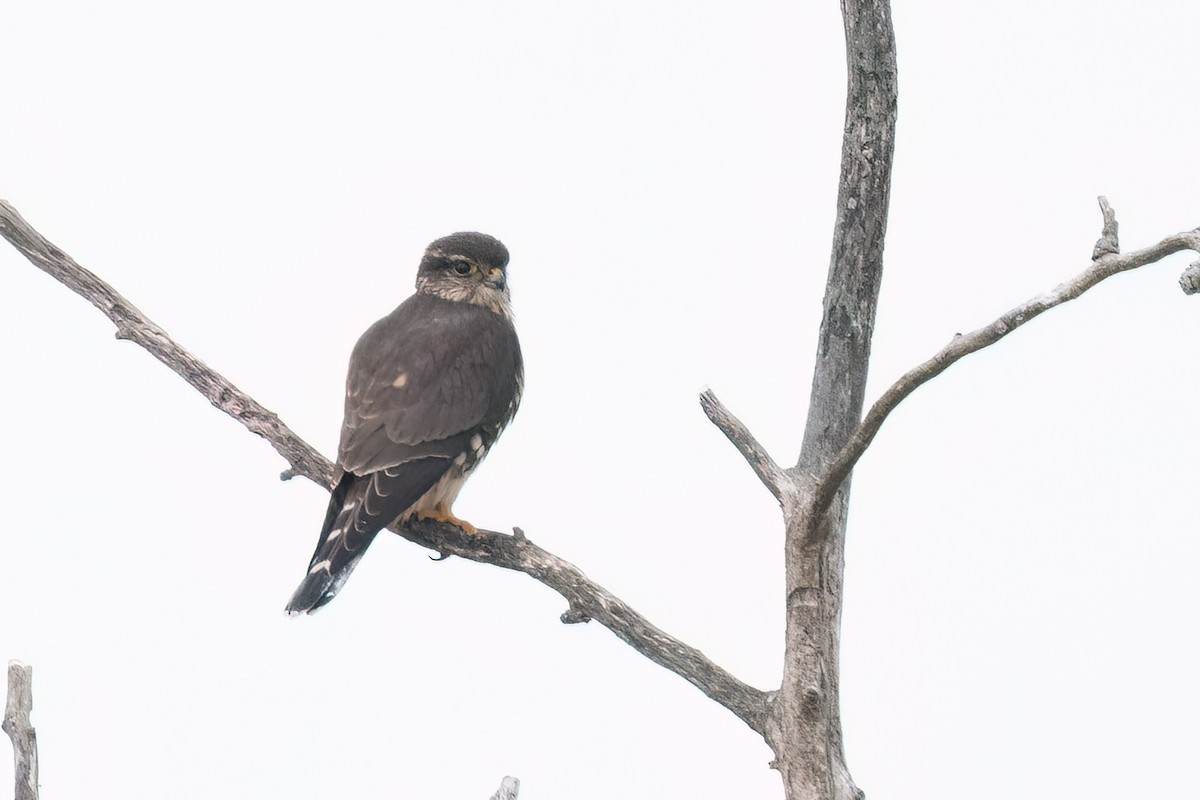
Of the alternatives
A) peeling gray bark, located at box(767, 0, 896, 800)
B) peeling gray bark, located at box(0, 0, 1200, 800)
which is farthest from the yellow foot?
peeling gray bark, located at box(767, 0, 896, 800)

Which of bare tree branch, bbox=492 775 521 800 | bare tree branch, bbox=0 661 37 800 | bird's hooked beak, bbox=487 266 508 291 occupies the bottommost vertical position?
bare tree branch, bbox=0 661 37 800

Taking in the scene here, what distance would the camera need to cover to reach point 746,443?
3873 millimetres

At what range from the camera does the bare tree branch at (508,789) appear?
3.69 metres

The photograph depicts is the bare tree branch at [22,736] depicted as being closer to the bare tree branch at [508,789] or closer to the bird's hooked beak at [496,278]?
the bare tree branch at [508,789]

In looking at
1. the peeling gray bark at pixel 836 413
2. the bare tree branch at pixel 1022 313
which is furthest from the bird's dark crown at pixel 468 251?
the bare tree branch at pixel 1022 313

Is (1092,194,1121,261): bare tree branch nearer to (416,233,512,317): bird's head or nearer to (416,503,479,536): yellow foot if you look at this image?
(416,503,479,536): yellow foot

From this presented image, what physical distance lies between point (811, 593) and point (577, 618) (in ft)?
2.34

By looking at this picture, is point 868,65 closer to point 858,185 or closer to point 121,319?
point 858,185

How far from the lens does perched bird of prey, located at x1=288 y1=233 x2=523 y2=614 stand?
4354mm

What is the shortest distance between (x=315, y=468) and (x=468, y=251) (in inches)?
43.6

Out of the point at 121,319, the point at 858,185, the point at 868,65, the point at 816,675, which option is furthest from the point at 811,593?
the point at 121,319

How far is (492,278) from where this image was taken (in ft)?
17.2

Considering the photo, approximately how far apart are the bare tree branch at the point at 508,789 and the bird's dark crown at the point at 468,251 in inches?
85.5

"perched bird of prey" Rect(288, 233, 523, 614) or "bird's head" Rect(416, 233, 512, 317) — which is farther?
"bird's head" Rect(416, 233, 512, 317)
